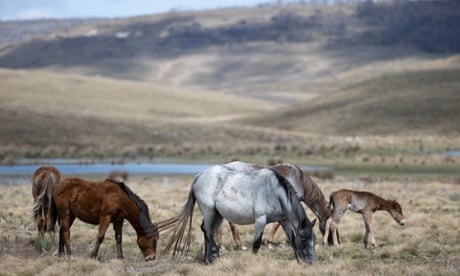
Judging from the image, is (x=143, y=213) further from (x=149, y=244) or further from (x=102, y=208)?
(x=102, y=208)

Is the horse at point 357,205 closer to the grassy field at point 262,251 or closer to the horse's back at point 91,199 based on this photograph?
the grassy field at point 262,251

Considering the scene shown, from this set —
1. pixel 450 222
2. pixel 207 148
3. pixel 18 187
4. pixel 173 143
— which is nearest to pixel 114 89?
pixel 173 143

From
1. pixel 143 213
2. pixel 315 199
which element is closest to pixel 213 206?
pixel 143 213

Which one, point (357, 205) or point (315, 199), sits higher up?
point (315, 199)

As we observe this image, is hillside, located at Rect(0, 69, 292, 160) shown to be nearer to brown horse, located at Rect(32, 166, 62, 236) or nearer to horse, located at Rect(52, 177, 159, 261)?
brown horse, located at Rect(32, 166, 62, 236)

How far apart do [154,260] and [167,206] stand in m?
7.37

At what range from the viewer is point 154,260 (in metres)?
13.4

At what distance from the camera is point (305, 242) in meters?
12.4

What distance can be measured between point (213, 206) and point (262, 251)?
2251 millimetres

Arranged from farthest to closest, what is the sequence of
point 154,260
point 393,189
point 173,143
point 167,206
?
point 173,143, point 393,189, point 167,206, point 154,260

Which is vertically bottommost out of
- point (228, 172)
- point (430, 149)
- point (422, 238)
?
point (430, 149)

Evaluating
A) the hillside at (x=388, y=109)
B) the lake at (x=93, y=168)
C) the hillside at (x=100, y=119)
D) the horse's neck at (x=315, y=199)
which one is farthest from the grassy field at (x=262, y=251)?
the hillside at (x=388, y=109)

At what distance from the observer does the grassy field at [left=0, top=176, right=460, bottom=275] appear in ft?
38.4

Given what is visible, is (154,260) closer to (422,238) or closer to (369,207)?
(369,207)
